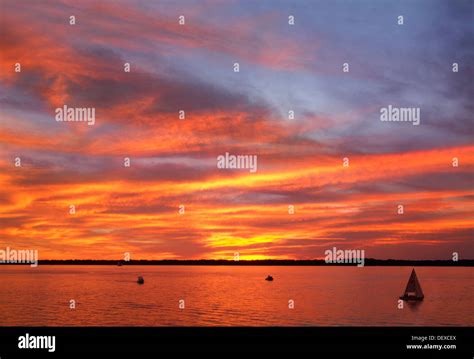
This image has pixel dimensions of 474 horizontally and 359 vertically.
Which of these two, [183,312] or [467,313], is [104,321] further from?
[467,313]

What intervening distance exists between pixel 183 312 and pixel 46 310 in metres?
21.9

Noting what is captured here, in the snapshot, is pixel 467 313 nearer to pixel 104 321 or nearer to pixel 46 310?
pixel 104 321
